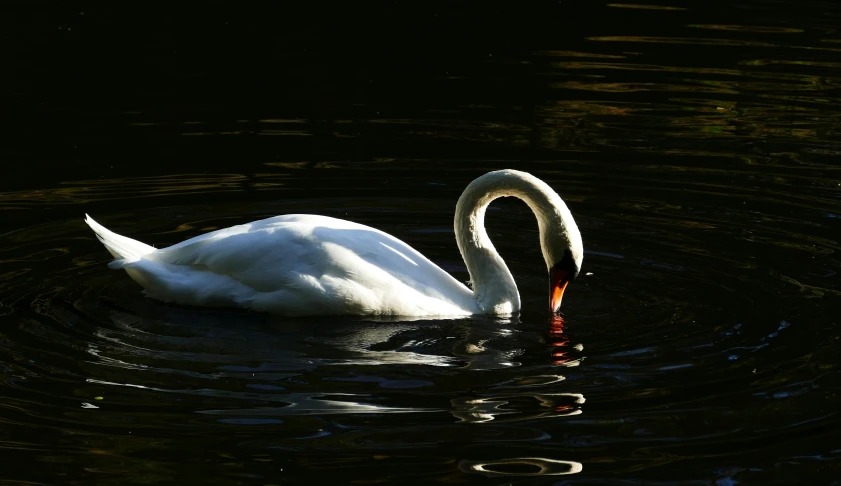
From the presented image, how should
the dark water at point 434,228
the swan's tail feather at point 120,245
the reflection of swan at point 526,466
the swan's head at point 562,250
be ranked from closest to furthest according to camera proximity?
the reflection of swan at point 526,466
the dark water at point 434,228
the swan's head at point 562,250
the swan's tail feather at point 120,245

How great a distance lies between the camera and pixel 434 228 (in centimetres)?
1050

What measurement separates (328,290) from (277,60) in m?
8.90

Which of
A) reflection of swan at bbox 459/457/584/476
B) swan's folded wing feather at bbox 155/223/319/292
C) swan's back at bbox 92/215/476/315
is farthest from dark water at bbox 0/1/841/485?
swan's folded wing feather at bbox 155/223/319/292

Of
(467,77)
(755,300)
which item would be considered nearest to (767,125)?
(467,77)

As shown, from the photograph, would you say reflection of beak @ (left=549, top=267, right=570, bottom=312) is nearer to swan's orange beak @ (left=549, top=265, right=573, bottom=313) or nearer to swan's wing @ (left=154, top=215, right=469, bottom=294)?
swan's orange beak @ (left=549, top=265, right=573, bottom=313)

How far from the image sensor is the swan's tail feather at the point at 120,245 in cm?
884

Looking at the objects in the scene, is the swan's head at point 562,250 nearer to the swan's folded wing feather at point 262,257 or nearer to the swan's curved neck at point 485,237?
the swan's curved neck at point 485,237

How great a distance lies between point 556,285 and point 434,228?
220 centimetres

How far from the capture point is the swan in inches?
328

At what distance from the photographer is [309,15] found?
1964 cm

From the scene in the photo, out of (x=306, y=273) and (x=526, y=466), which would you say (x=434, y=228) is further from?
(x=526, y=466)

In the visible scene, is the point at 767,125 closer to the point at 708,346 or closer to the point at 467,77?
the point at 467,77

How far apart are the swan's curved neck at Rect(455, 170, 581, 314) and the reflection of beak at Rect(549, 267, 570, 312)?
0.07m

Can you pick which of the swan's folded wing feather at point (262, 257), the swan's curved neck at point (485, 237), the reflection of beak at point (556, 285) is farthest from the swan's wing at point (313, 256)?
the reflection of beak at point (556, 285)
